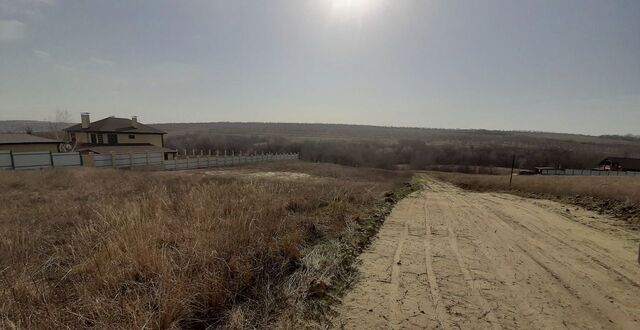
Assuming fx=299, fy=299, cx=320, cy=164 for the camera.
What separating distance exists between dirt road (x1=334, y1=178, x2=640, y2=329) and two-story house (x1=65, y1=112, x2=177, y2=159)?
1666 inches

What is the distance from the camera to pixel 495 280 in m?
4.85

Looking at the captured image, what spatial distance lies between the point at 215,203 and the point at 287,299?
353 cm

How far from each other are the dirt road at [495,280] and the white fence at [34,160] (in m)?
32.2

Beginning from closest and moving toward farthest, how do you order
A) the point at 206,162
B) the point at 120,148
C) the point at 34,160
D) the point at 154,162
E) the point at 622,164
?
the point at 34,160, the point at 154,162, the point at 120,148, the point at 206,162, the point at 622,164

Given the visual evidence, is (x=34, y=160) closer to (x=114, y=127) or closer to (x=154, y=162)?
(x=154, y=162)

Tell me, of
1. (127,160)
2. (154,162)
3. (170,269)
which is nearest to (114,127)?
(154,162)

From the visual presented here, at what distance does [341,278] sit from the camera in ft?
15.9

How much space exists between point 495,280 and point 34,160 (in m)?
35.3

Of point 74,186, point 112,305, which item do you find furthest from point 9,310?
point 74,186

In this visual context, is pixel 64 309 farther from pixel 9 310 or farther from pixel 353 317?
pixel 353 317

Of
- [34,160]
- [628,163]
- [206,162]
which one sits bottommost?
[628,163]

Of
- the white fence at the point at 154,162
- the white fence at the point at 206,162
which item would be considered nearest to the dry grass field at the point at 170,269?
the white fence at the point at 154,162

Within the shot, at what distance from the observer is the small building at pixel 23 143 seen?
31842 millimetres

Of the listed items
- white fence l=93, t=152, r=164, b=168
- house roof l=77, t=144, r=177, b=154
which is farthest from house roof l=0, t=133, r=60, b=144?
white fence l=93, t=152, r=164, b=168
